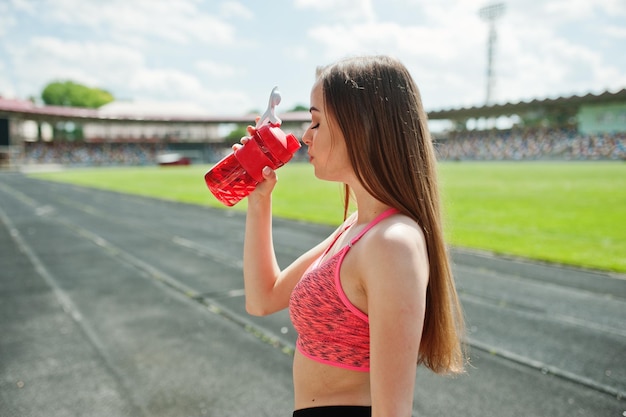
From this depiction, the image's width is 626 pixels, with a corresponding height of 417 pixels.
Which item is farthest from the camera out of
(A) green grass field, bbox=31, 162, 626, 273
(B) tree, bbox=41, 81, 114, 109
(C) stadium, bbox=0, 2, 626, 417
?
(B) tree, bbox=41, 81, 114, 109

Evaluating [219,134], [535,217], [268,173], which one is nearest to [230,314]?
[268,173]

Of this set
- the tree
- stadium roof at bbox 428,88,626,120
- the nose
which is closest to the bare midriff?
the nose

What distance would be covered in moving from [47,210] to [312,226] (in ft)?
32.3

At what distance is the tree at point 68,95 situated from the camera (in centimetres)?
9975

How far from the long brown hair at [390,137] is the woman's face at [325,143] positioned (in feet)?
0.09

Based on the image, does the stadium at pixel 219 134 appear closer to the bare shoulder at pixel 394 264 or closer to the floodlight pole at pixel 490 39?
the floodlight pole at pixel 490 39

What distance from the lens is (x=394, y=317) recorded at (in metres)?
1.14

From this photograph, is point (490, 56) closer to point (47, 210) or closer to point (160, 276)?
point (47, 210)

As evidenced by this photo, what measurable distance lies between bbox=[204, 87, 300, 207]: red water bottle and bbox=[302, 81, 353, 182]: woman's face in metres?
0.13

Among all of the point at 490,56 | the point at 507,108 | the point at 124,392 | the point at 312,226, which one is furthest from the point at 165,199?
the point at 490,56

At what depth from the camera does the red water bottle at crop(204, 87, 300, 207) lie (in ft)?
4.89

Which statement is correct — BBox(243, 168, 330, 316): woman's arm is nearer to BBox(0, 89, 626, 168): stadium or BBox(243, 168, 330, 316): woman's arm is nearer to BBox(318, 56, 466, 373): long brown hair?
BBox(318, 56, 466, 373): long brown hair

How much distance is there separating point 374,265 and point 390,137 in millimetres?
337

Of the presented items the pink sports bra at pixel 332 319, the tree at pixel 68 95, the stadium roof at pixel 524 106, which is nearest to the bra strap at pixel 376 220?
the pink sports bra at pixel 332 319
